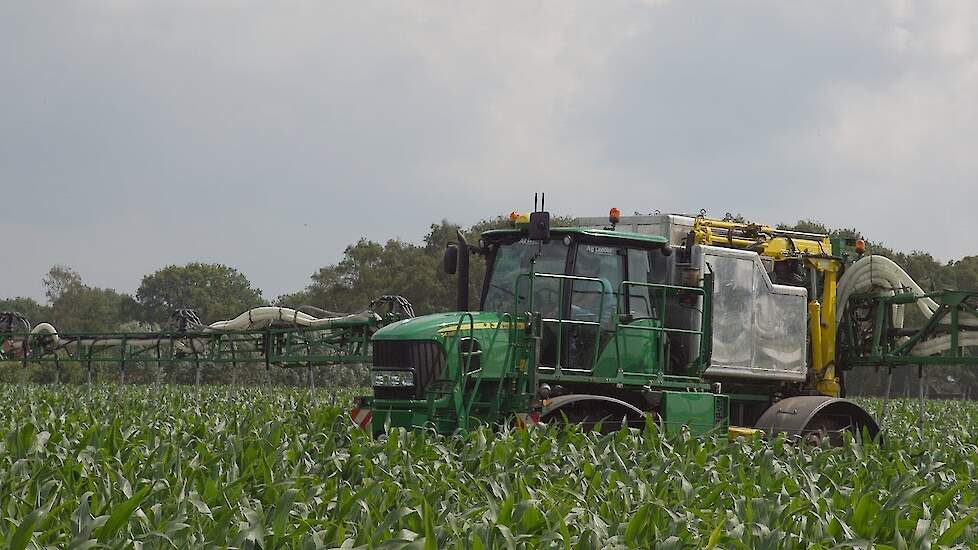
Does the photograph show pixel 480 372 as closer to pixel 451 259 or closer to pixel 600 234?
pixel 451 259

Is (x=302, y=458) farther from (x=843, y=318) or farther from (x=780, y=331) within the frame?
(x=843, y=318)

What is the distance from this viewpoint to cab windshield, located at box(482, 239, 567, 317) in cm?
1249

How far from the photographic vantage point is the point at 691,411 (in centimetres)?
1298

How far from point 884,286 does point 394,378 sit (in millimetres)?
6618

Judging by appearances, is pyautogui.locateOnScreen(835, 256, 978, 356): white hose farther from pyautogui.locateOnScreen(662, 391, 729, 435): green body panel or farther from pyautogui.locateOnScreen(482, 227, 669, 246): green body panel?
pyautogui.locateOnScreen(482, 227, 669, 246): green body panel

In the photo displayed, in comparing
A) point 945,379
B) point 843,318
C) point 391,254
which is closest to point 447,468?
point 843,318

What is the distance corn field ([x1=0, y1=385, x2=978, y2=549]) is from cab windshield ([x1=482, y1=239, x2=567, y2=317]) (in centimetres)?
141

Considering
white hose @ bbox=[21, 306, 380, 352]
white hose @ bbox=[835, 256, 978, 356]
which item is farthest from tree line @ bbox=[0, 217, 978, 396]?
white hose @ bbox=[835, 256, 978, 356]

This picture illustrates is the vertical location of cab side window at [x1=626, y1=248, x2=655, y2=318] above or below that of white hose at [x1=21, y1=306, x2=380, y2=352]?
above

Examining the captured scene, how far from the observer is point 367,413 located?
12.8 m

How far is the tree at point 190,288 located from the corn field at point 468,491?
10271 centimetres

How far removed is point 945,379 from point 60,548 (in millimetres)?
68695

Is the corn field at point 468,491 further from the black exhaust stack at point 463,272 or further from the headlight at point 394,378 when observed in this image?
the black exhaust stack at point 463,272

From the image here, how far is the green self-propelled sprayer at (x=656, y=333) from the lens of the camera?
12242mm
